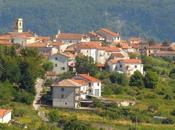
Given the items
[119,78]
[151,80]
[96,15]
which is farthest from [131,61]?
[96,15]

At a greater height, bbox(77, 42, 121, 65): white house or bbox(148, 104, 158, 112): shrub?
bbox(77, 42, 121, 65): white house

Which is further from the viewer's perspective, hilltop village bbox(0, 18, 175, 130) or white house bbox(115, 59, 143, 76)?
white house bbox(115, 59, 143, 76)

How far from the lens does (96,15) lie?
581 feet

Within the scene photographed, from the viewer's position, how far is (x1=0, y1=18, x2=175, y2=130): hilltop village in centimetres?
5375

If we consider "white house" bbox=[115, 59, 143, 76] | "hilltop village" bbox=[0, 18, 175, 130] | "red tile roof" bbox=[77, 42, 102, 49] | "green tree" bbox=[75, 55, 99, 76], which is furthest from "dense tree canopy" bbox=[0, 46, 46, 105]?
"red tile roof" bbox=[77, 42, 102, 49]

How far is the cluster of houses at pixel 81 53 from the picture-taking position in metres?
53.8

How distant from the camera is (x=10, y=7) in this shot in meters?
182

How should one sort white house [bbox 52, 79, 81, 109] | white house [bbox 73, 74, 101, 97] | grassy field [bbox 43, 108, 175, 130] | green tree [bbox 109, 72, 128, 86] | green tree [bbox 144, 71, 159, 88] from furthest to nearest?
green tree [bbox 109, 72, 128, 86] → green tree [bbox 144, 71, 159, 88] → white house [bbox 73, 74, 101, 97] → white house [bbox 52, 79, 81, 109] → grassy field [bbox 43, 108, 175, 130]

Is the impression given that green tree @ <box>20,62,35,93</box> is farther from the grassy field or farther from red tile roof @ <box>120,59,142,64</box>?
red tile roof @ <box>120,59,142,64</box>

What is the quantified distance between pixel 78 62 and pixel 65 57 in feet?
4.57

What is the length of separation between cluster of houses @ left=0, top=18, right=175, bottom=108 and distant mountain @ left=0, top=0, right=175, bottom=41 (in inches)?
3417

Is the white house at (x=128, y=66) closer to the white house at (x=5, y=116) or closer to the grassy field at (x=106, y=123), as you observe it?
the grassy field at (x=106, y=123)

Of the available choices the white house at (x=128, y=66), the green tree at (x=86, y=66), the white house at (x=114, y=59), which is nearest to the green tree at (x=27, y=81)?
the green tree at (x=86, y=66)

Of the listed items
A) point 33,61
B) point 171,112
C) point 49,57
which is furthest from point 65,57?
point 171,112
